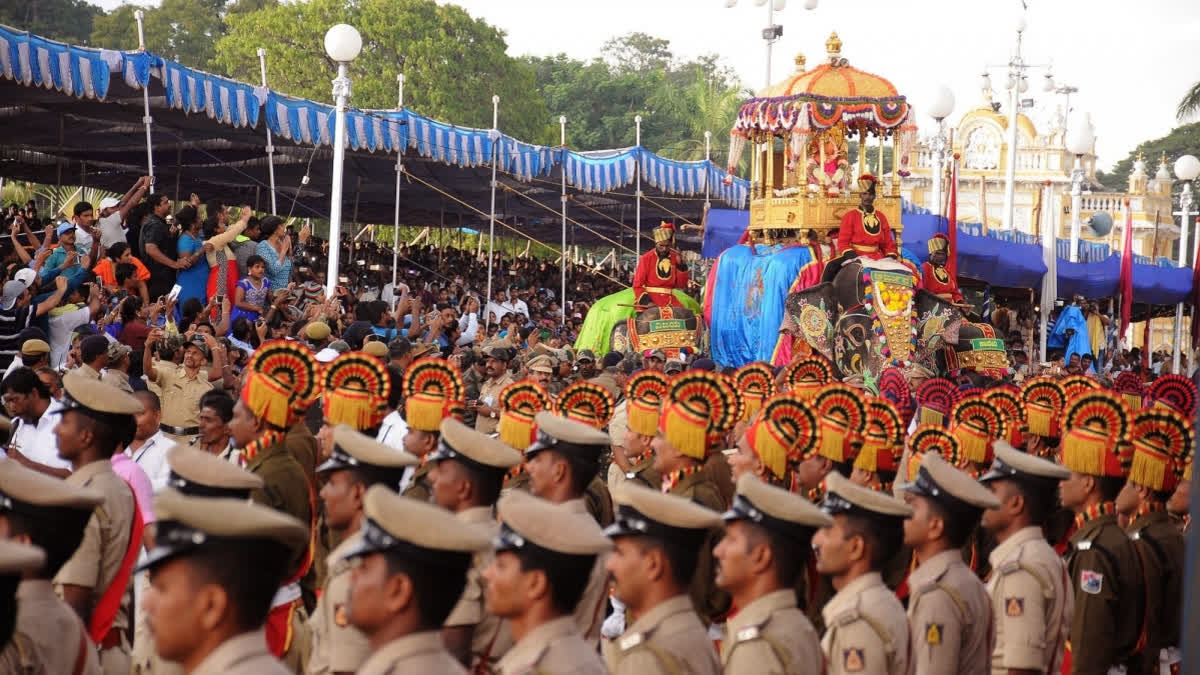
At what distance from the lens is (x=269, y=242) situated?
13.2m

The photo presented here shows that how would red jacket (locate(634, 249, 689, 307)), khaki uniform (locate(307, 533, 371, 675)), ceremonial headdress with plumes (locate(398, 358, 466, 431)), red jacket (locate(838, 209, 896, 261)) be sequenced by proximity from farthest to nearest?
red jacket (locate(634, 249, 689, 307)) < red jacket (locate(838, 209, 896, 261)) < ceremonial headdress with plumes (locate(398, 358, 466, 431)) < khaki uniform (locate(307, 533, 371, 675))

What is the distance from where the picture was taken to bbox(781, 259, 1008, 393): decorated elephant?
15.8 metres

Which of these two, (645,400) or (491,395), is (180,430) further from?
(645,400)

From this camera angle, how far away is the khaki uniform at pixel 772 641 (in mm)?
4215

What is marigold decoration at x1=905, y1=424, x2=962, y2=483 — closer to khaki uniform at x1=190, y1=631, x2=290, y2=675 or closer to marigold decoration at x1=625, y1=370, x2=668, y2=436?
marigold decoration at x1=625, y1=370, x2=668, y2=436

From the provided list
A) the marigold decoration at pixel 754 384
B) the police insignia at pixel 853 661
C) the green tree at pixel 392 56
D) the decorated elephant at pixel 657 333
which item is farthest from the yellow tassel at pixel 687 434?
the green tree at pixel 392 56

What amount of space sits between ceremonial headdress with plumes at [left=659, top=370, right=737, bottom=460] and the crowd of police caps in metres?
0.01

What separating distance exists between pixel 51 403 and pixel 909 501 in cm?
461

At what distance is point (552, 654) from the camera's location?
371 centimetres

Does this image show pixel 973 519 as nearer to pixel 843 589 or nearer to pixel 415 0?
pixel 843 589

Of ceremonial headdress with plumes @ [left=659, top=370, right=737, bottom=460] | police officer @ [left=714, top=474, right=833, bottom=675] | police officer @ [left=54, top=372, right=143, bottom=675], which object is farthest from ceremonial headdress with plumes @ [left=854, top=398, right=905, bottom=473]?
police officer @ [left=54, top=372, right=143, bottom=675]

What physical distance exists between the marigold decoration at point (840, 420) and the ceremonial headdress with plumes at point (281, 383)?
2.28 m

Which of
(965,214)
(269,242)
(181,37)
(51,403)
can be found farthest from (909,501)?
(181,37)

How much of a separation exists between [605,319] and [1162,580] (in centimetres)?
1195
